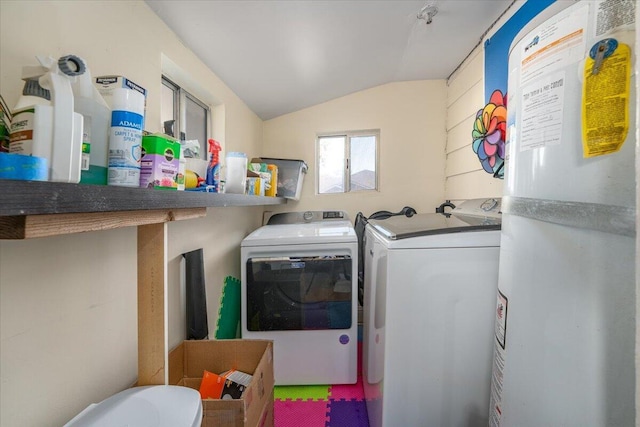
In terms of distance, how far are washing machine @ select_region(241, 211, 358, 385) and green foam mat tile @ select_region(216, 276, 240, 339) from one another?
0.20 m

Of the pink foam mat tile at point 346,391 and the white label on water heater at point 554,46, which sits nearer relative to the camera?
the white label on water heater at point 554,46

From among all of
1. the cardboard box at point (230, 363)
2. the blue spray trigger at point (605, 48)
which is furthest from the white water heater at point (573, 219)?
the cardboard box at point (230, 363)

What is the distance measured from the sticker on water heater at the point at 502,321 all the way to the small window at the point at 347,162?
200 centimetres

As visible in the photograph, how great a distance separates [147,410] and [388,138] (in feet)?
8.75

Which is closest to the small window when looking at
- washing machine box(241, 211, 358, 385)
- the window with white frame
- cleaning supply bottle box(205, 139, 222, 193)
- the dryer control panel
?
the dryer control panel

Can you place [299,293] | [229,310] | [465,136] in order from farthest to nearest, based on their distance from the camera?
[465,136] < [229,310] < [299,293]

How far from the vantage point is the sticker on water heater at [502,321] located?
30.3 inches

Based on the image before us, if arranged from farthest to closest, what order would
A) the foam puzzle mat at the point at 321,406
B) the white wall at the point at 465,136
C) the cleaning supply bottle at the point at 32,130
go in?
the white wall at the point at 465,136 < the foam puzzle mat at the point at 321,406 < the cleaning supply bottle at the point at 32,130

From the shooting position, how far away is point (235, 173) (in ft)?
4.63

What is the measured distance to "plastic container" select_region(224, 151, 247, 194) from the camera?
4.62 ft

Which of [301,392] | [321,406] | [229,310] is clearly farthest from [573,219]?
[229,310]

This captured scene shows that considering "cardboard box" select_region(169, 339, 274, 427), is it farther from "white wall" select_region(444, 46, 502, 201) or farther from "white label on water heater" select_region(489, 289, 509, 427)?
"white wall" select_region(444, 46, 502, 201)

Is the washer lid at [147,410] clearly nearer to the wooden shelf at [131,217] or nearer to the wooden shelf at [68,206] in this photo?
the wooden shelf at [131,217]

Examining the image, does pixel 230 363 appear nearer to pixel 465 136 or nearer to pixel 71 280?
pixel 71 280
